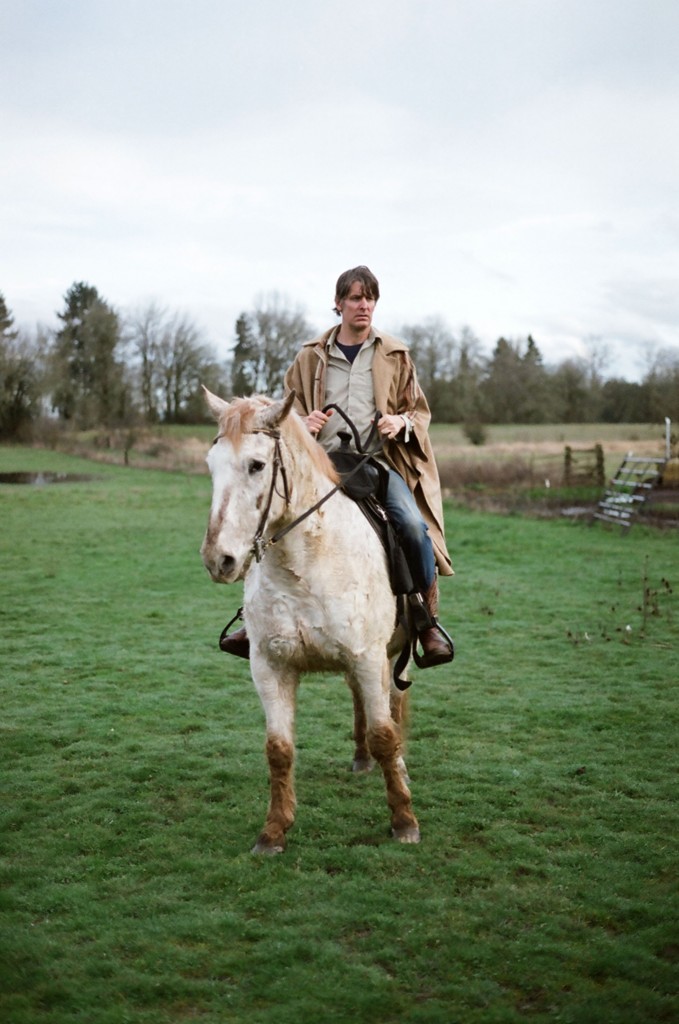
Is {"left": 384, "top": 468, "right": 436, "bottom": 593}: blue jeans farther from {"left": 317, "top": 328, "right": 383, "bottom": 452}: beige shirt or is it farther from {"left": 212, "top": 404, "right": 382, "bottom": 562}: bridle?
{"left": 212, "top": 404, "right": 382, "bottom": 562}: bridle

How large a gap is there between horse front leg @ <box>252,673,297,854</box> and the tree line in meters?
26.9

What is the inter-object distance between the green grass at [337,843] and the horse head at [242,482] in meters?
1.66

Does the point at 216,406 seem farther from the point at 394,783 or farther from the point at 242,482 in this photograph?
the point at 394,783

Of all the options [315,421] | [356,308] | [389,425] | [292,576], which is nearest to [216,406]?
[315,421]

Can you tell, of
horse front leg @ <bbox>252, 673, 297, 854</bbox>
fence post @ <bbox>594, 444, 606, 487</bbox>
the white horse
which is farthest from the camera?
fence post @ <bbox>594, 444, 606, 487</bbox>

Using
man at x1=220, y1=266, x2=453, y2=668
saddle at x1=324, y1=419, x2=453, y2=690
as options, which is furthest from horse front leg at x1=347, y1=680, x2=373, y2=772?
→ saddle at x1=324, y1=419, x2=453, y2=690

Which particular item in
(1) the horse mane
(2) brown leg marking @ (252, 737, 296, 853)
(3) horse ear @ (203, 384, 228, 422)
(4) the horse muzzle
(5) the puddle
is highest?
(3) horse ear @ (203, 384, 228, 422)

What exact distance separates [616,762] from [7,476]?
2755 centimetres

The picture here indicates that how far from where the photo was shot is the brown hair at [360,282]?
5.00m

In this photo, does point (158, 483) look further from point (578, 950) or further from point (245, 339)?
point (578, 950)

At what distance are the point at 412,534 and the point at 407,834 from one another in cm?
171

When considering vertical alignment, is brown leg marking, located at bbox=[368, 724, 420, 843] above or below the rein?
below

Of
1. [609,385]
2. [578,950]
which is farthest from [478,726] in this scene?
[609,385]

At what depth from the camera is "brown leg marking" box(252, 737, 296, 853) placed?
185 inches
